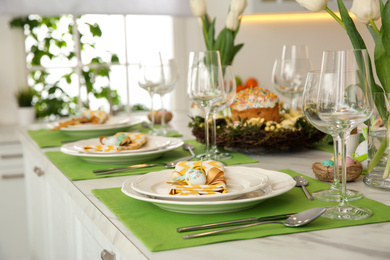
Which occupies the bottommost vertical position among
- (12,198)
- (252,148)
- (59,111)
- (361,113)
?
(12,198)

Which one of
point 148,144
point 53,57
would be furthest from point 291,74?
point 53,57

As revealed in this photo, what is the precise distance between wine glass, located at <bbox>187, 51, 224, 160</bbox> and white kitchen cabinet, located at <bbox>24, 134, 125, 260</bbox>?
0.35 m

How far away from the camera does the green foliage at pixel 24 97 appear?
3.44 metres

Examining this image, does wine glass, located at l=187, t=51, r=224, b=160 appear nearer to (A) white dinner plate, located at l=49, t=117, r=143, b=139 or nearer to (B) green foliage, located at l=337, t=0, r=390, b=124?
(B) green foliage, located at l=337, t=0, r=390, b=124

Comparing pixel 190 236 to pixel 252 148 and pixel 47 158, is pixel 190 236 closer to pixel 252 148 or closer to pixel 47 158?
pixel 252 148

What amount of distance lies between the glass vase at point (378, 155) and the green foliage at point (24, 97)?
2.79 m

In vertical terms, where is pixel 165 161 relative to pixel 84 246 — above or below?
above

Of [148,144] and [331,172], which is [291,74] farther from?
[331,172]

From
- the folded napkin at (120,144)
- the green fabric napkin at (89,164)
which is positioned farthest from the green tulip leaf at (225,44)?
the folded napkin at (120,144)

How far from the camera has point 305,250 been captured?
2.30ft

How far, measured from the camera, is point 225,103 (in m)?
1.36

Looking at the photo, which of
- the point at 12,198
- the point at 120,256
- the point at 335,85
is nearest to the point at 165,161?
the point at 120,256

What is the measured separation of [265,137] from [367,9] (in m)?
0.53

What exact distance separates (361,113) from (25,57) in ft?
9.96
